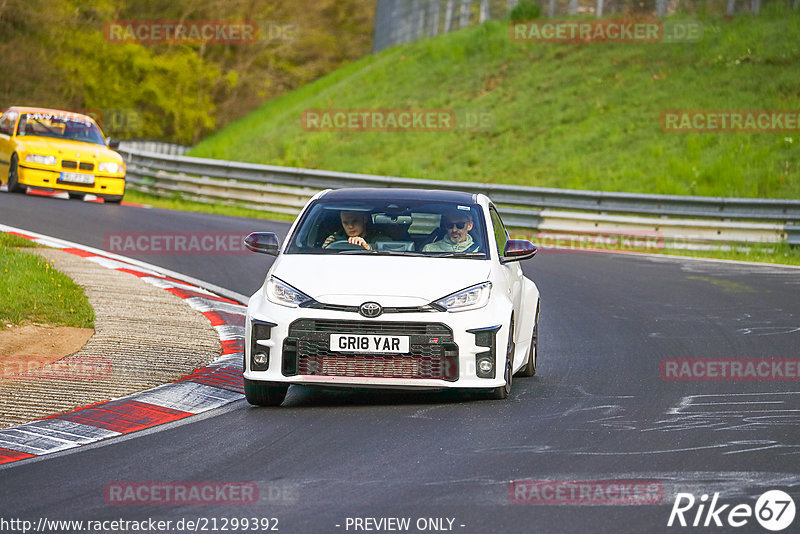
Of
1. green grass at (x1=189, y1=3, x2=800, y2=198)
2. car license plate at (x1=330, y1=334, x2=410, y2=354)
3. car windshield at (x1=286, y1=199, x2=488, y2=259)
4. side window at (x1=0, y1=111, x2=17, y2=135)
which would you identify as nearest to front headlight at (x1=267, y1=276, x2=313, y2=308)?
car license plate at (x1=330, y1=334, x2=410, y2=354)

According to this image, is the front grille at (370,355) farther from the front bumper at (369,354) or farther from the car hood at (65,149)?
the car hood at (65,149)

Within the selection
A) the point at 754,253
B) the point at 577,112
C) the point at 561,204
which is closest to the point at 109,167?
the point at 561,204

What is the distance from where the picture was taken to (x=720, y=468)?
21.9 feet

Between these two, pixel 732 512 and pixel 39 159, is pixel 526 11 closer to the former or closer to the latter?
pixel 39 159

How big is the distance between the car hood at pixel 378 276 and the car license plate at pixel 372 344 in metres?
0.22

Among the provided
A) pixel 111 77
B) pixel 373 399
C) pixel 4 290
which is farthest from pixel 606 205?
pixel 111 77

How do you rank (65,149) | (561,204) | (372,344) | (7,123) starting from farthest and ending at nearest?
(7,123) → (65,149) → (561,204) → (372,344)

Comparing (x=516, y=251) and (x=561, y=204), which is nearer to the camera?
(x=516, y=251)

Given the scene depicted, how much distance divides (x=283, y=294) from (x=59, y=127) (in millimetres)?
18103

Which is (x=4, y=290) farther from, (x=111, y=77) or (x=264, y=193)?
(x=111, y=77)

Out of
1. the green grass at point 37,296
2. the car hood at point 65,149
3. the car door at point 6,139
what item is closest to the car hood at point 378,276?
the green grass at point 37,296

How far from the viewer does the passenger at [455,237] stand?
9.24 m

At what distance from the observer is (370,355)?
27.0 feet

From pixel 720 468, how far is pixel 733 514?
96cm
